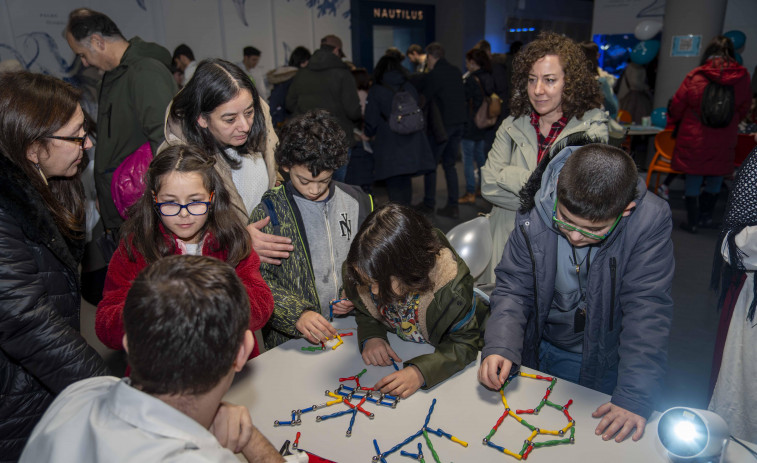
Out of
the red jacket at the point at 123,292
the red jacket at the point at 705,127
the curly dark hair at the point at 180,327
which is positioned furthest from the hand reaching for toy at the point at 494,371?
the red jacket at the point at 705,127

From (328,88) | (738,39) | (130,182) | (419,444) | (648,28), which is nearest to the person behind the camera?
(419,444)

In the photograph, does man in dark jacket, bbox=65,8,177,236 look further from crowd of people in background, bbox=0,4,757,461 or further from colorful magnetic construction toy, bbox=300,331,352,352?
colorful magnetic construction toy, bbox=300,331,352,352

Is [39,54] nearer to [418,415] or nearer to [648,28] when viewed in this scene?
[418,415]

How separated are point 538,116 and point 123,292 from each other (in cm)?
204

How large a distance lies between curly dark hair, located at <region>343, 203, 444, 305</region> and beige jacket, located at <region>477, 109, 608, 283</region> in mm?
863

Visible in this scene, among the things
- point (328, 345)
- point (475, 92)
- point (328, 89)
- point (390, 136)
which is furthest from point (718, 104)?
point (328, 345)

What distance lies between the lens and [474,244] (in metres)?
2.58

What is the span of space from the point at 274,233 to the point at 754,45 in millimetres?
8028

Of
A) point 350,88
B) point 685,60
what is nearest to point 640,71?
point 685,60

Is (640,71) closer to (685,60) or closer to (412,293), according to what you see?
(685,60)

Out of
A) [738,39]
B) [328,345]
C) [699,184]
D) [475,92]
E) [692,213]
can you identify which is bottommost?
[692,213]

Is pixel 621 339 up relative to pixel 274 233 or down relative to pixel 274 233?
down

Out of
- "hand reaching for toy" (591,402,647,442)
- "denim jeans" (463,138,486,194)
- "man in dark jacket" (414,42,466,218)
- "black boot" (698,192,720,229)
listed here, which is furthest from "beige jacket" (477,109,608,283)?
"denim jeans" (463,138,486,194)

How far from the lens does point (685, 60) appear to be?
23.2 ft
